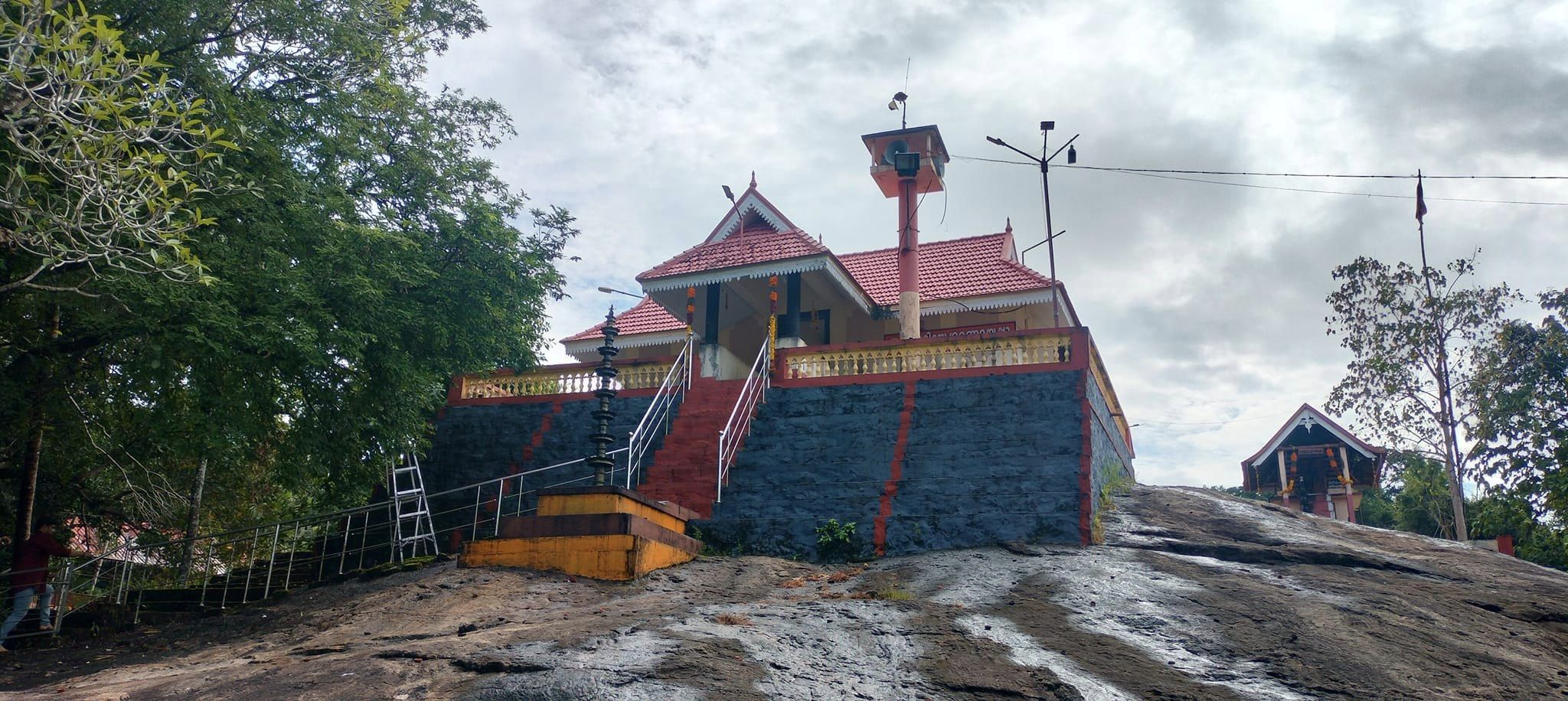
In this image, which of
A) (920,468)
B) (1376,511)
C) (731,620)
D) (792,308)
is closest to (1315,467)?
(1376,511)

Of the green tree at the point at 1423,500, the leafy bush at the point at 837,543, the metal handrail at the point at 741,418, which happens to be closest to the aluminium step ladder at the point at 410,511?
the metal handrail at the point at 741,418

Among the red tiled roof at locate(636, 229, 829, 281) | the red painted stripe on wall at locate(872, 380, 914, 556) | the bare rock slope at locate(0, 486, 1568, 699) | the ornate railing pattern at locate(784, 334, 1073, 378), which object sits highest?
the red tiled roof at locate(636, 229, 829, 281)

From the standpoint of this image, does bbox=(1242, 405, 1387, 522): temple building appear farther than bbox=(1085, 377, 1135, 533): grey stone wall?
Yes

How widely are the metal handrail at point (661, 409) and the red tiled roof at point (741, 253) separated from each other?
189 centimetres

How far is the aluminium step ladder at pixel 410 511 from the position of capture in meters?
14.3

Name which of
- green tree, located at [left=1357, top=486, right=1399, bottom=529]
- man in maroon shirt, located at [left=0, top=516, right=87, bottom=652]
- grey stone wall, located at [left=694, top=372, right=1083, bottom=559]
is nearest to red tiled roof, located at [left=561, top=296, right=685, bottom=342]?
grey stone wall, located at [left=694, top=372, right=1083, bottom=559]

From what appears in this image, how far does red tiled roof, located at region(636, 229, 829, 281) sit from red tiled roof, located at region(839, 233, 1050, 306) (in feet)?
8.26

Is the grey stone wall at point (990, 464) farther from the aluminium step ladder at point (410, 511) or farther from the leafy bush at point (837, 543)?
the aluminium step ladder at point (410, 511)

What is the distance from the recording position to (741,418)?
49.1 ft

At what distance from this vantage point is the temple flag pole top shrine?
40.8ft

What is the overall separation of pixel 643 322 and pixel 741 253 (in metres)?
5.50

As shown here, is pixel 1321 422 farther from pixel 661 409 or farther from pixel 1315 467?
pixel 661 409

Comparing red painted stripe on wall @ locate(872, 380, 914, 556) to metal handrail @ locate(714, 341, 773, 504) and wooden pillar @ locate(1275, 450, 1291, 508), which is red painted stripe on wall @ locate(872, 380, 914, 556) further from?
wooden pillar @ locate(1275, 450, 1291, 508)

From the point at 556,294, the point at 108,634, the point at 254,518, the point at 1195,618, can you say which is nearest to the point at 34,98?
the point at 108,634
